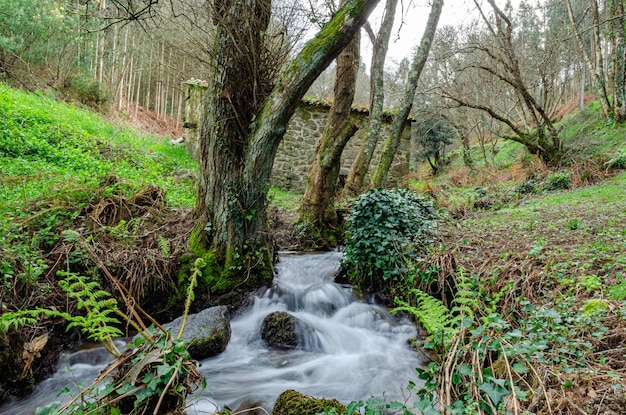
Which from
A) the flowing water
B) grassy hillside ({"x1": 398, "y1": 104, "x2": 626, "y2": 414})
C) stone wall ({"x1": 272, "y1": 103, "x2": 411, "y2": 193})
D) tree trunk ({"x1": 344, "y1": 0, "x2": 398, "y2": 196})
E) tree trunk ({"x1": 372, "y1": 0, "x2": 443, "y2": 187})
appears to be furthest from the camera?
Answer: stone wall ({"x1": 272, "y1": 103, "x2": 411, "y2": 193})

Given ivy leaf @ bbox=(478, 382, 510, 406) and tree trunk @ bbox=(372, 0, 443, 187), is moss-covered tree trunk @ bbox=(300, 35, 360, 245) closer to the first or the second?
tree trunk @ bbox=(372, 0, 443, 187)

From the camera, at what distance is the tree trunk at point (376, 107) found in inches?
356

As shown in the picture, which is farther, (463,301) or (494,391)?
(463,301)

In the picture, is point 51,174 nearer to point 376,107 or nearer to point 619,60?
point 376,107

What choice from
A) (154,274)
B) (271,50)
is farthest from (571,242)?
(154,274)

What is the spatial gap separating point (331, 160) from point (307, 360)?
420 centimetres

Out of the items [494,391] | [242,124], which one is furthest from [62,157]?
[494,391]

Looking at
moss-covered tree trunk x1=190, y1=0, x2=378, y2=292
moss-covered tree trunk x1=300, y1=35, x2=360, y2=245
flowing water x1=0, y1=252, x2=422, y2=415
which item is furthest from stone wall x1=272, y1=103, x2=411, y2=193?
moss-covered tree trunk x1=190, y1=0, x2=378, y2=292

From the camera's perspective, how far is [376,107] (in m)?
9.13

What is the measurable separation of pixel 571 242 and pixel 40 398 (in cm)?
597

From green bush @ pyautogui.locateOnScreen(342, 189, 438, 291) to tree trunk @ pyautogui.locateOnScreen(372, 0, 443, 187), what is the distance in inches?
146

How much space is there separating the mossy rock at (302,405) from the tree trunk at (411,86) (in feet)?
22.8

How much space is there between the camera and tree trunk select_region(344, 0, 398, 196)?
29.7 feet

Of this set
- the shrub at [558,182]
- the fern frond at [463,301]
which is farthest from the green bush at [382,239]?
the shrub at [558,182]
